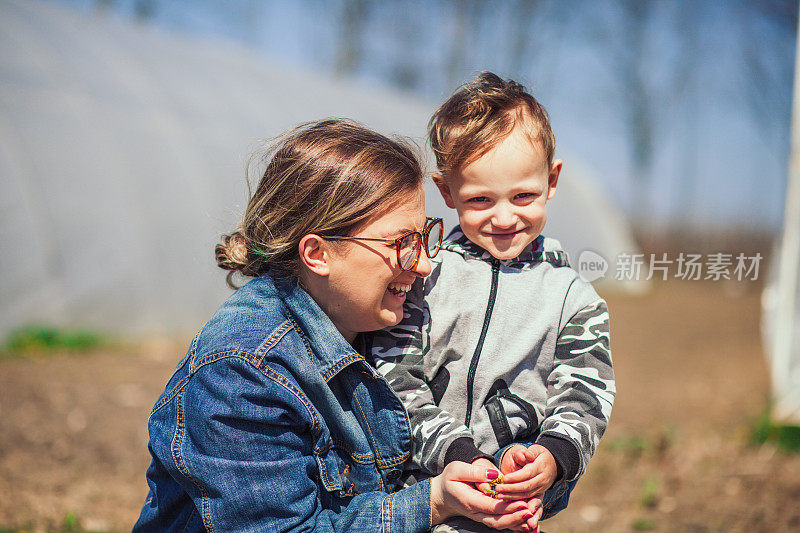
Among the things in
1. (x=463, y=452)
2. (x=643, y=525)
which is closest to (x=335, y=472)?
(x=463, y=452)

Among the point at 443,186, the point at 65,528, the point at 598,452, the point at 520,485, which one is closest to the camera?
the point at 520,485

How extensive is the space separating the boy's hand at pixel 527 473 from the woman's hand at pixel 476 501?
3cm

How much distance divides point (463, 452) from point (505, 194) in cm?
63

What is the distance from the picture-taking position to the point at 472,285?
5.82 feet

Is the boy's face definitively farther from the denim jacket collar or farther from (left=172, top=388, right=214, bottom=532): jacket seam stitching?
(left=172, top=388, right=214, bottom=532): jacket seam stitching

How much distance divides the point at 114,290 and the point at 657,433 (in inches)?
185

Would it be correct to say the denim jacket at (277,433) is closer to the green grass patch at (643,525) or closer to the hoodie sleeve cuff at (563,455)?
the hoodie sleeve cuff at (563,455)

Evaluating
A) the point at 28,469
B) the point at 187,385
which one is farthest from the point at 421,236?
the point at 28,469

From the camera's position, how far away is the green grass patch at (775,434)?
14.3 feet

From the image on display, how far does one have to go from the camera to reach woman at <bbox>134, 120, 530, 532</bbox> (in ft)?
4.83

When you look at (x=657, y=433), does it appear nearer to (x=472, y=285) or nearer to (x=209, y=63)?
(x=472, y=285)

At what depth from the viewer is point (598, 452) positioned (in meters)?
4.39

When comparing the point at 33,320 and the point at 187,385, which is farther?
the point at 33,320

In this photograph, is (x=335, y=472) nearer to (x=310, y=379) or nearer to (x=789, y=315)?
(x=310, y=379)
